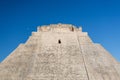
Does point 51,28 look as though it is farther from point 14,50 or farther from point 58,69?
point 58,69

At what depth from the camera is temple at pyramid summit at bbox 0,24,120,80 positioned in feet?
55.3

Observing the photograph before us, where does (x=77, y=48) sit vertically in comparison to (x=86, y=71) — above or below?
above

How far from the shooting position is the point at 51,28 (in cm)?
2392

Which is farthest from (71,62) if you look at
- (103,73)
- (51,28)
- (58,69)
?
(51,28)

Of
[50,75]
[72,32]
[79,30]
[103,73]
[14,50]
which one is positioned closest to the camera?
[50,75]

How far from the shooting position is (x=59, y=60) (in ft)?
59.7

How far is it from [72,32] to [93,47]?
3.45 metres

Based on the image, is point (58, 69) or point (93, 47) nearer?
point (58, 69)

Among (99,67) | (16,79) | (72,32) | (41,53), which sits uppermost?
(72,32)

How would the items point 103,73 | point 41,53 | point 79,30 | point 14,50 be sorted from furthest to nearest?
point 79,30
point 14,50
point 41,53
point 103,73

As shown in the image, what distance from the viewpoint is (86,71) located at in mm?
17000

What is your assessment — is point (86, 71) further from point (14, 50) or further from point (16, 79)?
point (14, 50)

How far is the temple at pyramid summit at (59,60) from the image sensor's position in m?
16.9

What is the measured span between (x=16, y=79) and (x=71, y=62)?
4.80 meters
